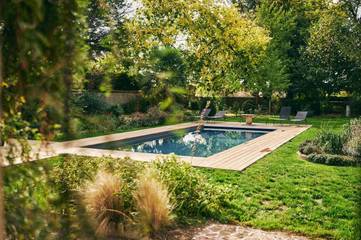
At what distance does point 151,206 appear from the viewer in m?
4.45

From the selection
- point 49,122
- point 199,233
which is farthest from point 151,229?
point 49,122

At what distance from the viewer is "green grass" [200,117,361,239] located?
5.02 meters

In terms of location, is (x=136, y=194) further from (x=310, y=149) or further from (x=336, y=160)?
(x=310, y=149)

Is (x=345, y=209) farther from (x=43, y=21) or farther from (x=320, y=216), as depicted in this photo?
(x=43, y=21)

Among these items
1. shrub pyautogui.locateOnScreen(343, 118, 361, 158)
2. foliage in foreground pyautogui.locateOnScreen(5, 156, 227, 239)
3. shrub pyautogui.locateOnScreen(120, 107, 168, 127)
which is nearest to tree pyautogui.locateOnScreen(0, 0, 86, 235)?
foliage in foreground pyautogui.locateOnScreen(5, 156, 227, 239)

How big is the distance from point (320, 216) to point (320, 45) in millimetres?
21727

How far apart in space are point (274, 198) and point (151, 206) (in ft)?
8.28

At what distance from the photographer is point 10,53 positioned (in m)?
1.30

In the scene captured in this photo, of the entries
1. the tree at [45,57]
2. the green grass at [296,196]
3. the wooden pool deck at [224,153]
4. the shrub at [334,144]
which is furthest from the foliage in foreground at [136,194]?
the shrub at [334,144]

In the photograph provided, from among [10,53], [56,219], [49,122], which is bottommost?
[56,219]

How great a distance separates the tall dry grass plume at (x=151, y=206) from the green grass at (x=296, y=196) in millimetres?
1171

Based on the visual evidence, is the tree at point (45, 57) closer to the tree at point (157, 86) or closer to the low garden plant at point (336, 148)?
the tree at point (157, 86)

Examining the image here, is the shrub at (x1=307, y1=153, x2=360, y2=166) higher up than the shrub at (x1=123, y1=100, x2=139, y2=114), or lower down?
lower down

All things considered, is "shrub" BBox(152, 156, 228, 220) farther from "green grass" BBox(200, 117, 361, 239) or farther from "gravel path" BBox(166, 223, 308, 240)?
"gravel path" BBox(166, 223, 308, 240)
